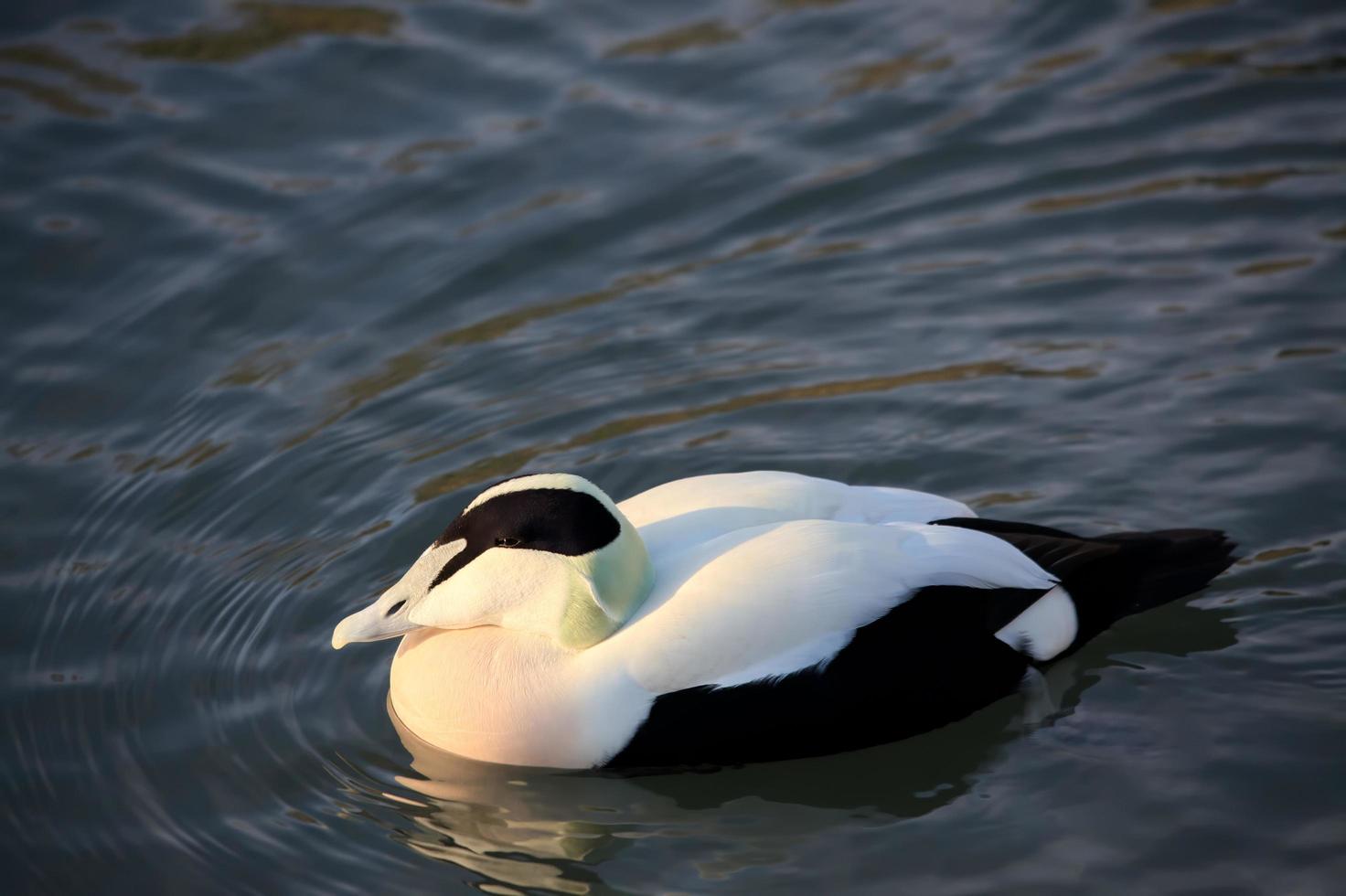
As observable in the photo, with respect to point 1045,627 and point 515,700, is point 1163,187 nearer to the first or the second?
point 1045,627

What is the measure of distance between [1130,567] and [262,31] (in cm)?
514

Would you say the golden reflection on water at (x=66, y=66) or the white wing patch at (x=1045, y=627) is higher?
the golden reflection on water at (x=66, y=66)

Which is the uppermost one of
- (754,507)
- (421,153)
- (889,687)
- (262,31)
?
(262,31)

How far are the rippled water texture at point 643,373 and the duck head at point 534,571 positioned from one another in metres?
0.38

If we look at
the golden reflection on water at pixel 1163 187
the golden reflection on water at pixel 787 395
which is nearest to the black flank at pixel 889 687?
the golden reflection on water at pixel 787 395

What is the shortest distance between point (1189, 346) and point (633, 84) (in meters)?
3.00

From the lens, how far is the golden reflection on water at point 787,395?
4863 millimetres

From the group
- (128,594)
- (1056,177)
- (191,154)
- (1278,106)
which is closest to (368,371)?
(128,594)

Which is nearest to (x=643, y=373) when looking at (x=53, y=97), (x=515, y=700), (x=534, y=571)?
(x=534, y=571)

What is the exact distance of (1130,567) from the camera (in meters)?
3.87

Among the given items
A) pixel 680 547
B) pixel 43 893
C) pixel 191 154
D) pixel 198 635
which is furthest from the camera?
pixel 191 154

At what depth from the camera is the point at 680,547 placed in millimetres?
3668

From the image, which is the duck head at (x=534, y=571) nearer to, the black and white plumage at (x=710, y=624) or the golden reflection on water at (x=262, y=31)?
the black and white plumage at (x=710, y=624)

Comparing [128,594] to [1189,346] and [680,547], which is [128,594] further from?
[1189,346]
